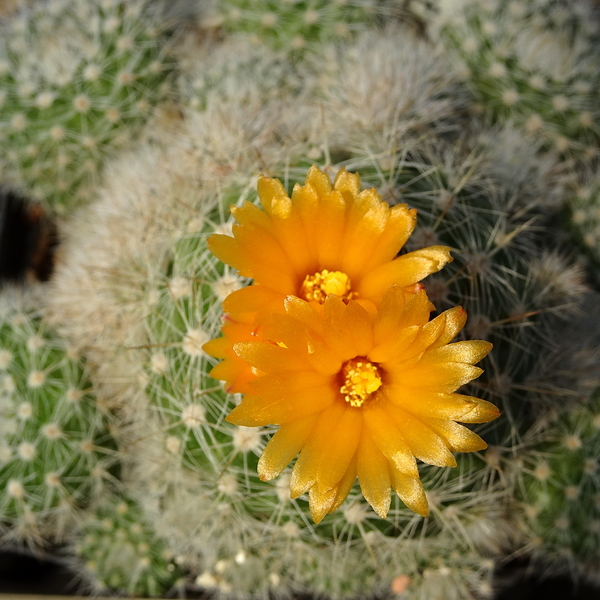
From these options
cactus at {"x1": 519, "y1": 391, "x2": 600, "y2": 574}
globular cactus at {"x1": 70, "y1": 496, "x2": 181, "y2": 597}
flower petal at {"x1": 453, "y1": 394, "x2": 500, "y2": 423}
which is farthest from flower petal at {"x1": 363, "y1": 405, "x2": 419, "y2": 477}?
globular cactus at {"x1": 70, "y1": 496, "x2": 181, "y2": 597}

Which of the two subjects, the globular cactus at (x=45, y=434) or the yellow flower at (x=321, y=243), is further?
the globular cactus at (x=45, y=434)

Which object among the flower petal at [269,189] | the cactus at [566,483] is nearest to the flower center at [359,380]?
the flower petal at [269,189]

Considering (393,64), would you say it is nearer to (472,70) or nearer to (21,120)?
(472,70)

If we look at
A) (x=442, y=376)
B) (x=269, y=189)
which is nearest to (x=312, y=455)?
(x=442, y=376)

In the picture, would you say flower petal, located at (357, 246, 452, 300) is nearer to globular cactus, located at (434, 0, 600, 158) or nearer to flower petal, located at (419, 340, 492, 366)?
flower petal, located at (419, 340, 492, 366)

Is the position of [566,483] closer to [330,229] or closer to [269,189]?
[330,229]

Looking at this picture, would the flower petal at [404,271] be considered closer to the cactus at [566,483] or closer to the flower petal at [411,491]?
the flower petal at [411,491]

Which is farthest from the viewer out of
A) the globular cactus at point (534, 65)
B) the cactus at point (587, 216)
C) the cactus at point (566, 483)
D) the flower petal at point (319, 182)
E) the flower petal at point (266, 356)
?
the cactus at point (587, 216)

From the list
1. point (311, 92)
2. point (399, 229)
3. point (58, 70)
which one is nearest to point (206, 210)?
point (399, 229)

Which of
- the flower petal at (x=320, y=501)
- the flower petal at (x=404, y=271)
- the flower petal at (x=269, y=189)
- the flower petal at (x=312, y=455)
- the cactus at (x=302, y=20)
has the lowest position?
the flower petal at (x=320, y=501)
